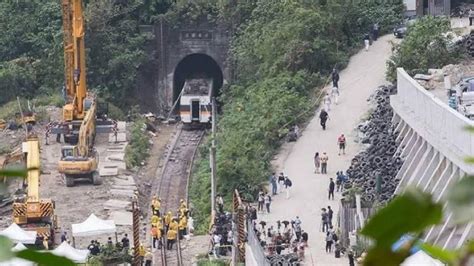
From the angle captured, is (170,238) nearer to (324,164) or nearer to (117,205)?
(117,205)

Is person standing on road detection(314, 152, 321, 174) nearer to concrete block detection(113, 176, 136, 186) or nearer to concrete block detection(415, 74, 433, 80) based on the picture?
concrete block detection(415, 74, 433, 80)

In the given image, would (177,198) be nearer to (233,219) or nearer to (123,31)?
(233,219)

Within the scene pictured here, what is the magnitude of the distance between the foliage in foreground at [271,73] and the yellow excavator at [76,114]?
11.5 feet

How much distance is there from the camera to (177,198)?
1583 inches

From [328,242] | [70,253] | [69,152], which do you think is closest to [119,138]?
[69,152]

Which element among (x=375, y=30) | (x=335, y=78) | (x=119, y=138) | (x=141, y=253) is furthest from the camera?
(x=375, y=30)

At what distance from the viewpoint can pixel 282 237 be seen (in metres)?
29.1

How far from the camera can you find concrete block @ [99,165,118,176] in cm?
4095

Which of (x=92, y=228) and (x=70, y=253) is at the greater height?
(x=70, y=253)

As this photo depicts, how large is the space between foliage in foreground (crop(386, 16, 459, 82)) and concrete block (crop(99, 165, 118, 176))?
9.31 meters

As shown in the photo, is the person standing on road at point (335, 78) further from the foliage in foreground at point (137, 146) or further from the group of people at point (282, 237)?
the group of people at point (282, 237)

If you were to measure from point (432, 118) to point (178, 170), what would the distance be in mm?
15265

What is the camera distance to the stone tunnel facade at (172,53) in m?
53.7

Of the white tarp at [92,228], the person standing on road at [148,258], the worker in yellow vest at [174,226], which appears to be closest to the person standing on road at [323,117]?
the worker in yellow vest at [174,226]
